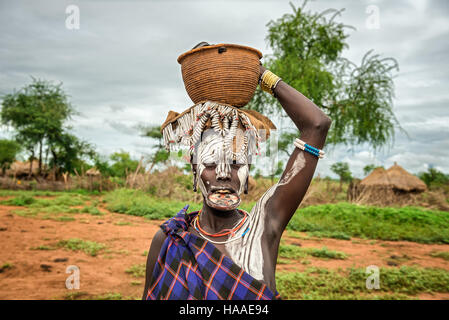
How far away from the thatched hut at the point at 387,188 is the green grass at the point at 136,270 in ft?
39.0

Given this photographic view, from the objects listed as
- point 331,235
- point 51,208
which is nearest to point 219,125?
point 331,235

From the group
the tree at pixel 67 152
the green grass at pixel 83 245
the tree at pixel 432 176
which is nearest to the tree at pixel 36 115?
the tree at pixel 67 152

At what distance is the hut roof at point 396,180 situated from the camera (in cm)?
1619

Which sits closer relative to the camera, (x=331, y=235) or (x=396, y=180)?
(x=331, y=235)

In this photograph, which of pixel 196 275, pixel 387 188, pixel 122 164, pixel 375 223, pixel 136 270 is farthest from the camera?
pixel 122 164

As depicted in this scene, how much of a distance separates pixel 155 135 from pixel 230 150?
27962 millimetres

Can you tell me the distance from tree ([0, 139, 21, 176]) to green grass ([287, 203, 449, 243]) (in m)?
25.1

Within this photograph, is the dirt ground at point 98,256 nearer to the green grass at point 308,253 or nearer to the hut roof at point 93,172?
the green grass at point 308,253

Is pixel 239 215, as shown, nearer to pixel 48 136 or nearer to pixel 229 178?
pixel 229 178

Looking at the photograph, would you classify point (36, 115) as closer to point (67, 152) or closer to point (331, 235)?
Answer: point (67, 152)

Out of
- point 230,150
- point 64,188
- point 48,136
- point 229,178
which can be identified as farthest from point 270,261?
point 48,136

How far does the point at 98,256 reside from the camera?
7121mm

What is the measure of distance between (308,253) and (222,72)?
7010 mm
